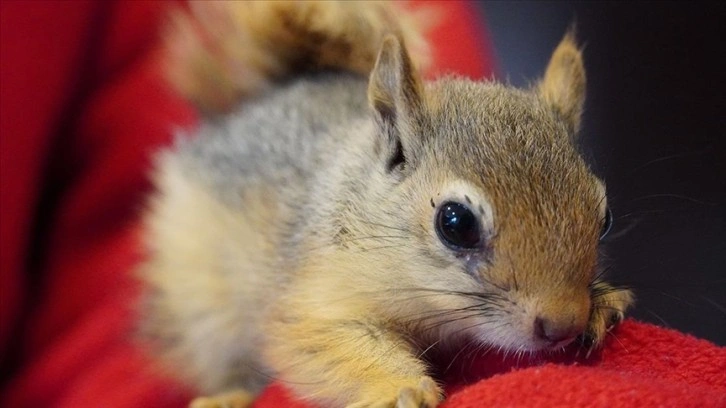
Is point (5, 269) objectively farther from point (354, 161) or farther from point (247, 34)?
point (354, 161)

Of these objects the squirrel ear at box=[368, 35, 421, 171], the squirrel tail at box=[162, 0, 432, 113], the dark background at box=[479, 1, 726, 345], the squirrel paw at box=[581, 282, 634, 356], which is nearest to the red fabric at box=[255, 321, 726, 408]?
the squirrel paw at box=[581, 282, 634, 356]

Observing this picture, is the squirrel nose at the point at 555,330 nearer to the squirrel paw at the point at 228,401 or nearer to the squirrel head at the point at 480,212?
the squirrel head at the point at 480,212

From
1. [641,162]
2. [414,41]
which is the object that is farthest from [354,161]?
[641,162]

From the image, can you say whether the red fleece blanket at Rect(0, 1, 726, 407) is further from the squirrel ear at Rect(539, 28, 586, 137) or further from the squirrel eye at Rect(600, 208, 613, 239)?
the squirrel ear at Rect(539, 28, 586, 137)

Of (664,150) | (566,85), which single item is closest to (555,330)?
(566,85)

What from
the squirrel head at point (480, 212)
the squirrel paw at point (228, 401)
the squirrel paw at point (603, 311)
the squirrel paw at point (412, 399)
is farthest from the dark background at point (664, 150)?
the squirrel paw at point (228, 401)
